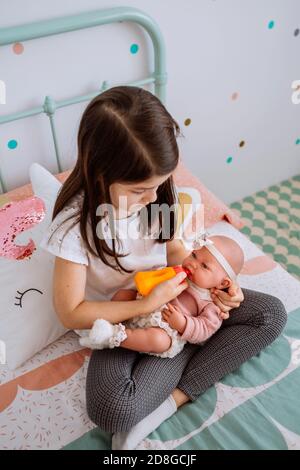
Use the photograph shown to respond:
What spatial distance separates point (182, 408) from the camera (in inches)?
38.8

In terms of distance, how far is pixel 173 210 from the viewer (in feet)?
3.52

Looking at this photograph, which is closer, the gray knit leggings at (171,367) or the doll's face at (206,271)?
the gray knit leggings at (171,367)

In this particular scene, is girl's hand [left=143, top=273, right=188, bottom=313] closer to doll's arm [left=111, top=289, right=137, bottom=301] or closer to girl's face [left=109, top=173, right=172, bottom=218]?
doll's arm [left=111, top=289, right=137, bottom=301]

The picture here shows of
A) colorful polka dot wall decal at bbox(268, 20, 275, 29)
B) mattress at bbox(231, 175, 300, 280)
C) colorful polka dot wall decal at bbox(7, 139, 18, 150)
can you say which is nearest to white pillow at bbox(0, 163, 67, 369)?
colorful polka dot wall decal at bbox(7, 139, 18, 150)

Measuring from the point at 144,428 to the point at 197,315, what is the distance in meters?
0.30

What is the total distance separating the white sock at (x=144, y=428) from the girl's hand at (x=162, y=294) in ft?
0.73

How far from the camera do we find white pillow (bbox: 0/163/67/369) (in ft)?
3.40

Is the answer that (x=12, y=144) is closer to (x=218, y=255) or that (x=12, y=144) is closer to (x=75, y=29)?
(x=75, y=29)

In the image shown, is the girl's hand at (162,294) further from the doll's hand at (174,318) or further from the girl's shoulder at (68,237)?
the girl's shoulder at (68,237)

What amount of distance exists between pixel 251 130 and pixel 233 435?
4.36 feet

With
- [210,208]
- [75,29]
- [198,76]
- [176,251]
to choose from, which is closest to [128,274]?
[176,251]

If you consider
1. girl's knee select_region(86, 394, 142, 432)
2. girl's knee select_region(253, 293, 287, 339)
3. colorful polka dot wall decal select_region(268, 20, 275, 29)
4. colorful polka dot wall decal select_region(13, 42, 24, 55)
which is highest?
colorful polka dot wall decal select_region(13, 42, 24, 55)

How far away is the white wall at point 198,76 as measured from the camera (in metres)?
1.21

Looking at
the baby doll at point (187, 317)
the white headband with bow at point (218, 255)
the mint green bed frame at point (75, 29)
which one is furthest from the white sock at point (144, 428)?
the mint green bed frame at point (75, 29)
